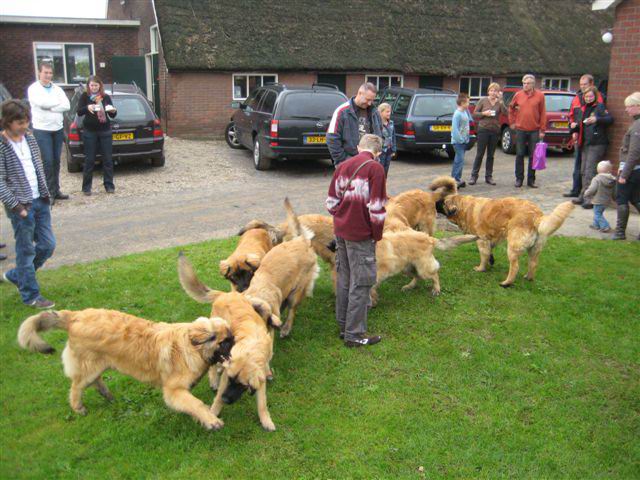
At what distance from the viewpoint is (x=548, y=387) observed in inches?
210

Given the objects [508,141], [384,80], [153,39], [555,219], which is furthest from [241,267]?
[153,39]

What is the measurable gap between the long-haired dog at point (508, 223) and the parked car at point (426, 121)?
8.30 metres

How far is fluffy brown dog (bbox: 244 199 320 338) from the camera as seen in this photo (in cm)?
570

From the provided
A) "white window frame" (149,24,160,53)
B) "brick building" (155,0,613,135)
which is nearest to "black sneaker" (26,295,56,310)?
"brick building" (155,0,613,135)

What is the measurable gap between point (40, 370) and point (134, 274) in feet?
7.97

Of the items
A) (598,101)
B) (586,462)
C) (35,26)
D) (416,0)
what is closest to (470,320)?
(586,462)

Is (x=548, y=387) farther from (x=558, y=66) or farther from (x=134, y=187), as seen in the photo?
(x=558, y=66)

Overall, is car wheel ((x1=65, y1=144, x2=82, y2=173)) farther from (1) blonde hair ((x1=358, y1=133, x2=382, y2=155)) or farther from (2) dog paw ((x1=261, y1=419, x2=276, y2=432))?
(2) dog paw ((x1=261, y1=419, x2=276, y2=432))

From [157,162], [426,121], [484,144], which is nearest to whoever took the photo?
[484,144]

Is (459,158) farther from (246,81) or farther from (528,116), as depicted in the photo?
(246,81)

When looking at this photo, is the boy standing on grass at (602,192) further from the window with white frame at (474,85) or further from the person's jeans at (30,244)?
the window with white frame at (474,85)

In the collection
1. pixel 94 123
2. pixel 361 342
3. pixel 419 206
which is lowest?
pixel 361 342

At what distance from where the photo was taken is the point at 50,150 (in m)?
11.1

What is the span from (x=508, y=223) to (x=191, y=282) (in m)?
4.47
